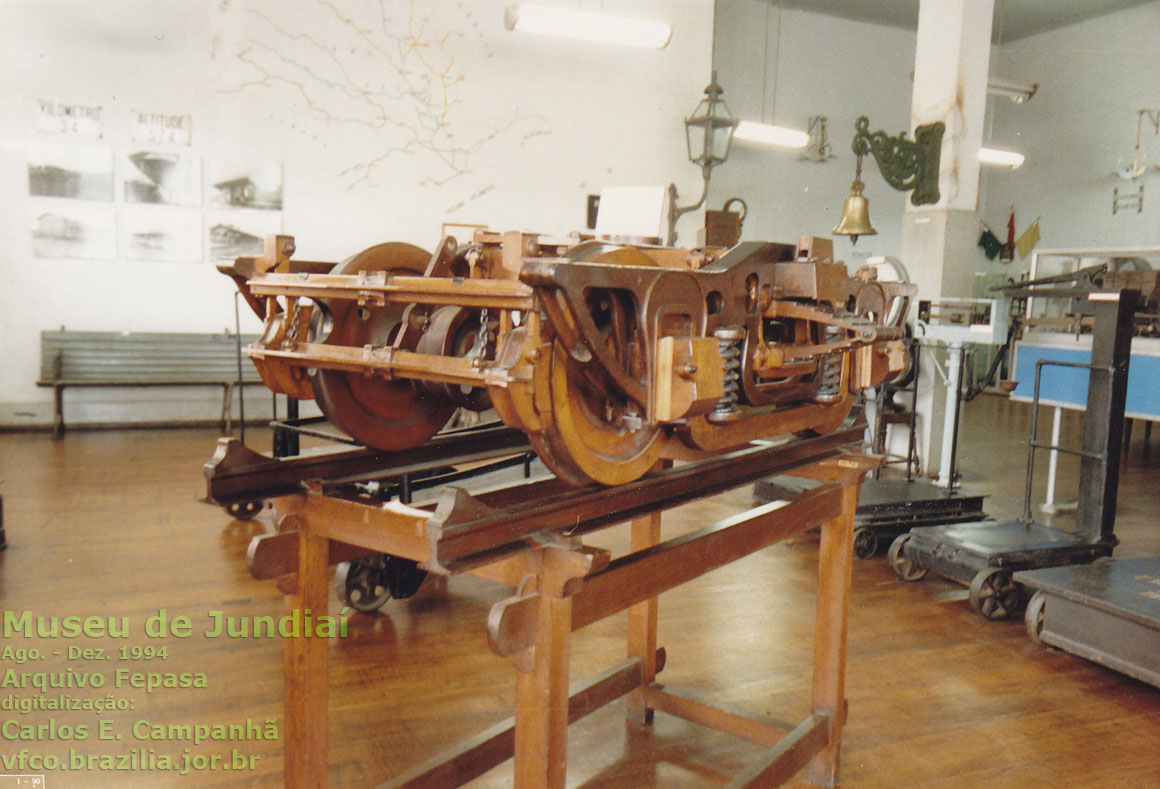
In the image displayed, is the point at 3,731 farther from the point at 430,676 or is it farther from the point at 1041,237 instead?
the point at 1041,237

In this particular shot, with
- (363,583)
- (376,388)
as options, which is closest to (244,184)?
(363,583)

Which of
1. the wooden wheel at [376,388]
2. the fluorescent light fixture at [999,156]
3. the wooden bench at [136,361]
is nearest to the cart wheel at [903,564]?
the wooden wheel at [376,388]

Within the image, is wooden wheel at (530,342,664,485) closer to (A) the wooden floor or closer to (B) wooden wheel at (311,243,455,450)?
(B) wooden wheel at (311,243,455,450)

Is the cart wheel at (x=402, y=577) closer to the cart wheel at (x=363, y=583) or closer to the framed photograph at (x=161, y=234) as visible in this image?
the cart wheel at (x=363, y=583)

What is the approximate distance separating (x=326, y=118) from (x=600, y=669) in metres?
5.86

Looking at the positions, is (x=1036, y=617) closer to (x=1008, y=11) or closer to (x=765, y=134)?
(x=765, y=134)

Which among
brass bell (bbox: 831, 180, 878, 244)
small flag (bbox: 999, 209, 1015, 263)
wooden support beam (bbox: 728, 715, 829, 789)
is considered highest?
small flag (bbox: 999, 209, 1015, 263)

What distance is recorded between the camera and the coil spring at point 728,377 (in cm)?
163

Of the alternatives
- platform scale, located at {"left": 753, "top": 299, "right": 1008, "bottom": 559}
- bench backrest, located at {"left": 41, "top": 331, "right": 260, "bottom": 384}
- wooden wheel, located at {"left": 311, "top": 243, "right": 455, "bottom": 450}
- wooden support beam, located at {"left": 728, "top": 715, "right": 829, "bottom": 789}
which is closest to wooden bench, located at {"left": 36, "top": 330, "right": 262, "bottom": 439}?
bench backrest, located at {"left": 41, "top": 331, "right": 260, "bottom": 384}

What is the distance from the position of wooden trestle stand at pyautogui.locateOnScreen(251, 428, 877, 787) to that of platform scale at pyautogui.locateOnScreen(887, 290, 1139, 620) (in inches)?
65.0

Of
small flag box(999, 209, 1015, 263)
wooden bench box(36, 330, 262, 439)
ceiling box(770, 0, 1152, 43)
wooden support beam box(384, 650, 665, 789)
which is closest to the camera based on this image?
wooden support beam box(384, 650, 665, 789)

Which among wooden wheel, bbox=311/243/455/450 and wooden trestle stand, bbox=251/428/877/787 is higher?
wooden wheel, bbox=311/243/455/450

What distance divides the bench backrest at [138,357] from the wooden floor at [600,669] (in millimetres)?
2506

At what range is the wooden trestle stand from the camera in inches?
55.3
